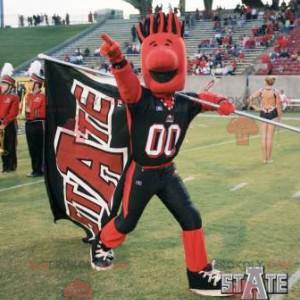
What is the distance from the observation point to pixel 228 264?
16.0ft

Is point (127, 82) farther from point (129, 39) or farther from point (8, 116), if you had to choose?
point (129, 39)

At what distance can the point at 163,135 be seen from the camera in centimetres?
416

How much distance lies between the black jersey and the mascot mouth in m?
0.13

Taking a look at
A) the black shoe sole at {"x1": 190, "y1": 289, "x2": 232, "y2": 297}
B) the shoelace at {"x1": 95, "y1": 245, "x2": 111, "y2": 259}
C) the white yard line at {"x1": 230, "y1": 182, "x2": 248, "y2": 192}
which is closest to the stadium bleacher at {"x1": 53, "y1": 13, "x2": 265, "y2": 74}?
the white yard line at {"x1": 230, "y1": 182, "x2": 248, "y2": 192}

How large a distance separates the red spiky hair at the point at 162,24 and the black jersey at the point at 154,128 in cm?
47

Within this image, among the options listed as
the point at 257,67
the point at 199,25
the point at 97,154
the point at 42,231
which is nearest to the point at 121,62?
the point at 97,154

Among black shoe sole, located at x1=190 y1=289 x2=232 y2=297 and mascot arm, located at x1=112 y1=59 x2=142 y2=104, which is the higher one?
mascot arm, located at x1=112 y1=59 x2=142 y2=104

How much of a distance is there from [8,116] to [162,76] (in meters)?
Result: 6.28

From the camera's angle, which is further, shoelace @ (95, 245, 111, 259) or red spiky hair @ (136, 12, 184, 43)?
shoelace @ (95, 245, 111, 259)

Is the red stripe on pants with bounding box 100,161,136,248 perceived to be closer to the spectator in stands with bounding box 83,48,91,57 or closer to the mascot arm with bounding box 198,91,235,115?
the mascot arm with bounding box 198,91,235,115

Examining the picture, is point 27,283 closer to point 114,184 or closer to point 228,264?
point 114,184

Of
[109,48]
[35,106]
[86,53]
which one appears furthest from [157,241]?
[86,53]

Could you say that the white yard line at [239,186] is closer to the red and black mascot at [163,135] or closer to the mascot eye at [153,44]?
the red and black mascot at [163,135]

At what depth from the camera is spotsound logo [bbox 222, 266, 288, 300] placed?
13.6ft
